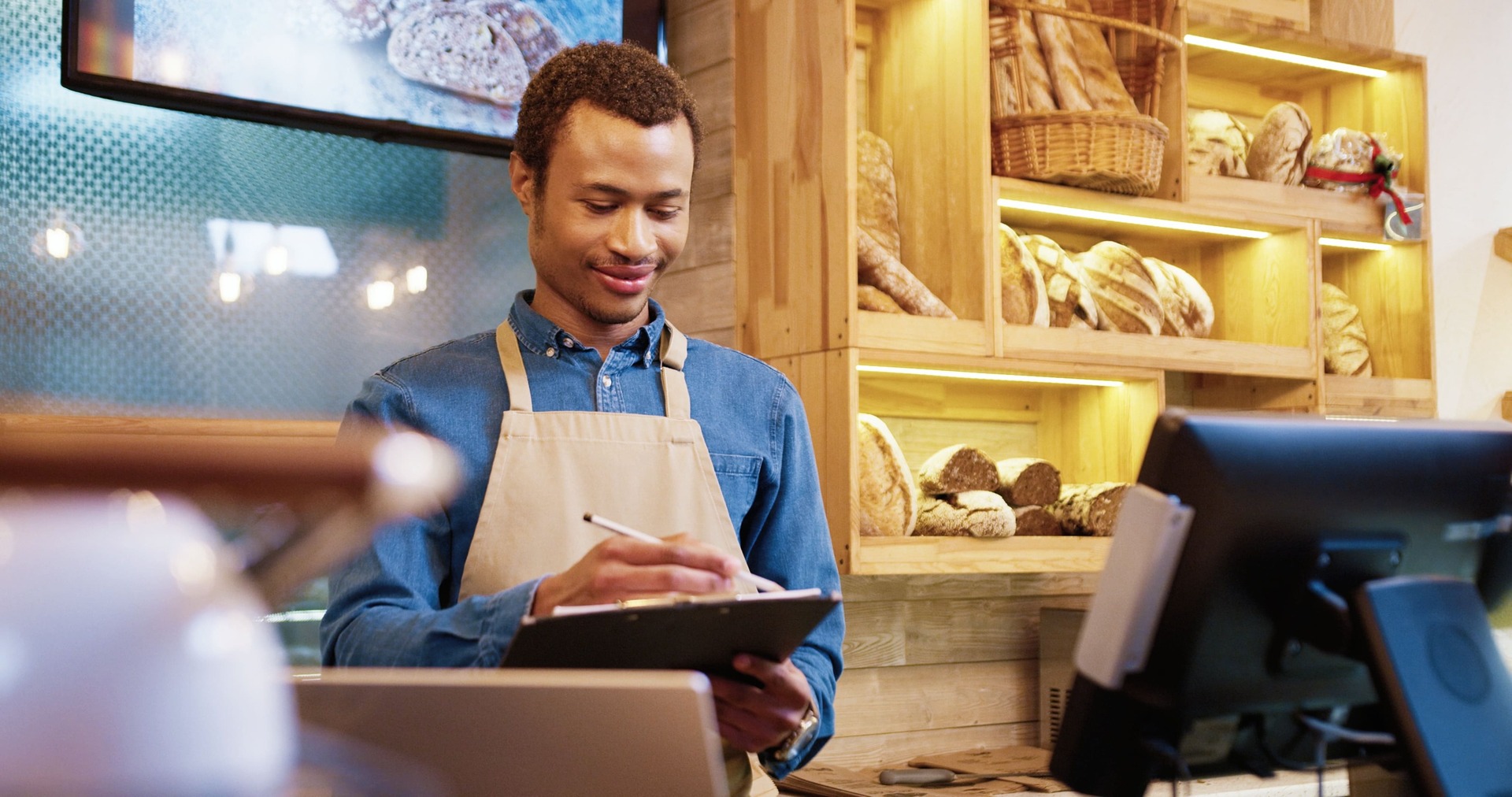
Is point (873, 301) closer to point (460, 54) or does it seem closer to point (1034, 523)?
point (1034, 523)

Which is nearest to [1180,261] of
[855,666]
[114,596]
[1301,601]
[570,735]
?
[855,666]

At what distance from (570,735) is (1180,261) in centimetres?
265

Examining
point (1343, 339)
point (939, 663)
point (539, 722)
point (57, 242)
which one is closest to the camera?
point (539, 722)

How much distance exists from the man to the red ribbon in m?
1.77

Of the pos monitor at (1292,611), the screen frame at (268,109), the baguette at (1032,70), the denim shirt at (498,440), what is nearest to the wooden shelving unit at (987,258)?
the baguette at (1032,70)

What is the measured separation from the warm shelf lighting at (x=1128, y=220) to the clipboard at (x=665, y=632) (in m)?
1.55

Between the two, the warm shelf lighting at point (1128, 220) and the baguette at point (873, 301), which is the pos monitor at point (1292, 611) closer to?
the baguette at point (873, 301)

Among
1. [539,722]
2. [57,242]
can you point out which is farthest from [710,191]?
[539,722]

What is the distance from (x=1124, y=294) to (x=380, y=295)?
1430mm

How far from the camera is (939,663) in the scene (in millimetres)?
2766

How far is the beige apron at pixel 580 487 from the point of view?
59.2 inches

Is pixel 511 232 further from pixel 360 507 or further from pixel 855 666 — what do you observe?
pixel 360 507

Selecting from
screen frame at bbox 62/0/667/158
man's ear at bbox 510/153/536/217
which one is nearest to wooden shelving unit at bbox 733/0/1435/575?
screen frame at bbox 62/0/667/158

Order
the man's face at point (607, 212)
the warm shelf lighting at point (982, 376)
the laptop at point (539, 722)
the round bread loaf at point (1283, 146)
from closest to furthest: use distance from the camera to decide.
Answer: the laptop at point (539, 722) < the man's face at point (607, 212) < the warm shelf lighting at point (982, 376) < the round bread loaf at point (1283, 146)
